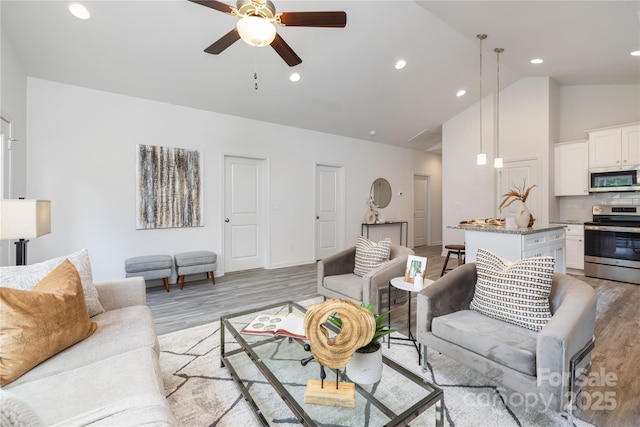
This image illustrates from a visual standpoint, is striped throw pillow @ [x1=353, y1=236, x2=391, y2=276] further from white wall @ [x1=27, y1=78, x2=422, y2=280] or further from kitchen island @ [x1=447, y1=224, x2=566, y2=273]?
white wall @ [x1=27, y1=78, x2=422, y2=280]

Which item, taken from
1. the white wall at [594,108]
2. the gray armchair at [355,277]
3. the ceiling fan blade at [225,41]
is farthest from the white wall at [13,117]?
the white wall at [594,108]

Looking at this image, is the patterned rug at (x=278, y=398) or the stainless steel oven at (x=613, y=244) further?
the stainless steel oven at (x=613, y=244)

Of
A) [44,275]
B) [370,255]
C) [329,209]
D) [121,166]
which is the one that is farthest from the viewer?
[329,209]

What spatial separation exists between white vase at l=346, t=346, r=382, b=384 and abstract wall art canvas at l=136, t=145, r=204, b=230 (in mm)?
3788

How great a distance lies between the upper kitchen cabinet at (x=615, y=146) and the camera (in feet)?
13.9

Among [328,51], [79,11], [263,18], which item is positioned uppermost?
[328,51]

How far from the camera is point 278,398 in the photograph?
67.1 inches

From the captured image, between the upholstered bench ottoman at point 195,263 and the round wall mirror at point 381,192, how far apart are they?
393cm

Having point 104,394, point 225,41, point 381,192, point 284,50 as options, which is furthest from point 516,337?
point 381,192

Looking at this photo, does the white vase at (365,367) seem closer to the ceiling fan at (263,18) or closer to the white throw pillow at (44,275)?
the white throw pillow at (44,275)

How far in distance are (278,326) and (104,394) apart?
2.96 ft

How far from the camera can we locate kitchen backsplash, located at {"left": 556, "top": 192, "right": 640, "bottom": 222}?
4.50m

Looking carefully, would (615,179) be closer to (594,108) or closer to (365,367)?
(594,108)

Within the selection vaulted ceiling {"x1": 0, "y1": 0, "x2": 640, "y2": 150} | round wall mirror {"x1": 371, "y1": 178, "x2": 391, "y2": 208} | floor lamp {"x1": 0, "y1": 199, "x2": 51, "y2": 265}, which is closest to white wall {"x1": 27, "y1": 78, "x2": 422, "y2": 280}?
vaulted ceiling {"x1": 0, "y1": 0, "x2": 640, "y2": 150}
